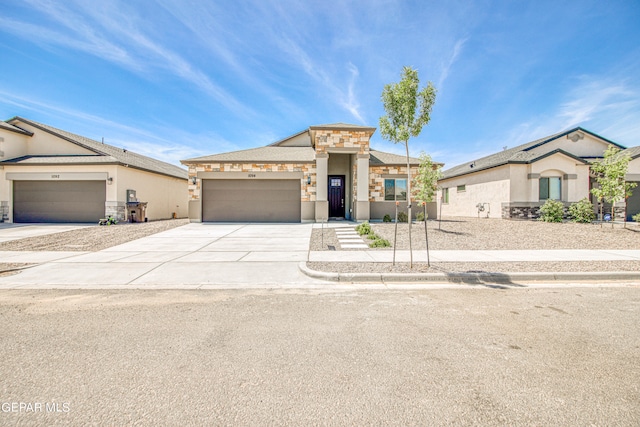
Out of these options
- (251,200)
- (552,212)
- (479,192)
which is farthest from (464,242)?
(479,192)

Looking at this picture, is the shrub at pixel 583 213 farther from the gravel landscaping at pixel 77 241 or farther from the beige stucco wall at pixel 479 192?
the gravel landscaping at pixel 77 241

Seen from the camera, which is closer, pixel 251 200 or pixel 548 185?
pixel 251 200

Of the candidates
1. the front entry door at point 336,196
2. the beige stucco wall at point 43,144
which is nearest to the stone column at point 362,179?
the front entry door at point 336,196

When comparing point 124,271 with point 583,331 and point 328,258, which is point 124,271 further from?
point 583,331

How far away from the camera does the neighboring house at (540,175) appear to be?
17734 millimetres

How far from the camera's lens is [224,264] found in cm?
728

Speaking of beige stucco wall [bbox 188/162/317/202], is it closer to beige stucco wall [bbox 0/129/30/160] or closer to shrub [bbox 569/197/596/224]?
beige stucco wall [bbox 0/129/30/160]

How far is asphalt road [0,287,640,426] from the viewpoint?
2143 millimetres

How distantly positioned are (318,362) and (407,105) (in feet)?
21.9

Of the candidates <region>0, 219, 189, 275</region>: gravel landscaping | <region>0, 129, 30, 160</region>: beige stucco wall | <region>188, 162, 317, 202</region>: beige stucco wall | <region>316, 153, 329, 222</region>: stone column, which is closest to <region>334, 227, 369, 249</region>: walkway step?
<region>316, 153, 329, 222</region>: stone column

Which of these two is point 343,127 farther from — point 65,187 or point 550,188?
point 65,187

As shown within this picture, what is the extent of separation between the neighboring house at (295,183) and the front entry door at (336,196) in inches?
33.5

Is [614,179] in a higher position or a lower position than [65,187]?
higher

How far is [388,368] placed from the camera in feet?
8.96
